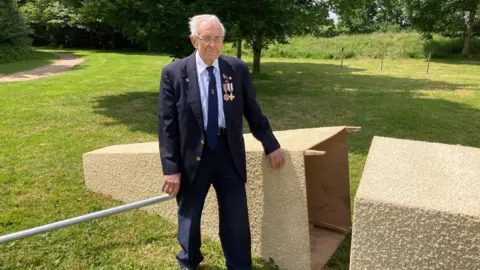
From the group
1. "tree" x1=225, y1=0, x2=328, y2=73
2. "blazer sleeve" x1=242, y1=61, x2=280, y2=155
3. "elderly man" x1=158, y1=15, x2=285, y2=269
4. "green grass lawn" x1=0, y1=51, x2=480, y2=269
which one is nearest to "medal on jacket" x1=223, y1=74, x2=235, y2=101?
"elderly man" x1=158, y1=15, x2=285, y2=269

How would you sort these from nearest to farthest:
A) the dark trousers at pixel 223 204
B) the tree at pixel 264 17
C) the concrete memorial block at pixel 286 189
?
the dark trousers at pixel 223 204
the concrete memorial block at pixel 286 189
the tree at pixel 264 17

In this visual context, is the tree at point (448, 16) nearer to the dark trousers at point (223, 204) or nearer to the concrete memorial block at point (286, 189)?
the concrete memorial block at point (286, 189)

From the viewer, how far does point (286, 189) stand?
10.4 feet

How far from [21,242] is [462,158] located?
370cm

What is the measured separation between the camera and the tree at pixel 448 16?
30.9m

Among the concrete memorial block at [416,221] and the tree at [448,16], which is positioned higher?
the tree at [448,16]

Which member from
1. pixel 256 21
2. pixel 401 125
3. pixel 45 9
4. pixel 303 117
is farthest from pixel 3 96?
pixel 45 9

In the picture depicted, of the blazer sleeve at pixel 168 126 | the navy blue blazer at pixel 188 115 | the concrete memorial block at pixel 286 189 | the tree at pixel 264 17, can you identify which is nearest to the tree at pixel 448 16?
the tree at pixel 264 17

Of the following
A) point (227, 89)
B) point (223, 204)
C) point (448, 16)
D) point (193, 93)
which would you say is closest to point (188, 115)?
point (193, 93)

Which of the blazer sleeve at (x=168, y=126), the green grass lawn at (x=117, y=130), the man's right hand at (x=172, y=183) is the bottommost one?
the green grass lawn at (x=117, y=130)

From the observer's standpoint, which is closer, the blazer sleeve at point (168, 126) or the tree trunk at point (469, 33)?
the blazer sleeve at point (168, 126)

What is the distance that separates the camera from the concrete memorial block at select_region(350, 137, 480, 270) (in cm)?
207

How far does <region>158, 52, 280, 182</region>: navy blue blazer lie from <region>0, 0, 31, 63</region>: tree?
933 inches

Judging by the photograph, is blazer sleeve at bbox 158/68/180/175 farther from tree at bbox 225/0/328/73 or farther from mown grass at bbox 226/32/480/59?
mown grass at bbox 226/32/480/59
